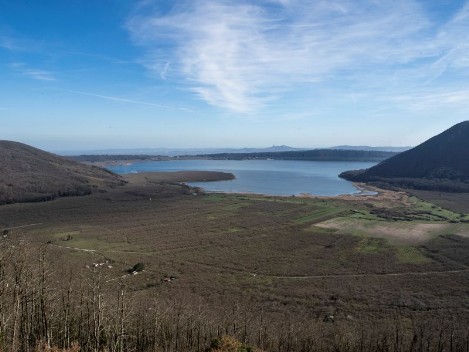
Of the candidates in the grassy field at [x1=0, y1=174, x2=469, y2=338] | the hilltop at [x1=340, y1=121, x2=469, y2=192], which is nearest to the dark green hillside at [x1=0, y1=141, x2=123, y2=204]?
the grassy field at [x1=0, y1=174, x2=469, y2=338]

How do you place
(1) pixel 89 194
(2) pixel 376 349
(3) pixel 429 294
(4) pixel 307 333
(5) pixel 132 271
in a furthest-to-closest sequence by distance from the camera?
(1) pixel 89 194
(5) pixel 132 271
(3) pixel 429 294
(4) pixel 307 333
(2) pixel 376 349

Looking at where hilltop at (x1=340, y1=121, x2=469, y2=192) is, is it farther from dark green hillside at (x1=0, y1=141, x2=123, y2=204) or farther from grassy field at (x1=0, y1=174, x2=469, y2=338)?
dark green hillside at (x1=0, y1=141, x2=123, y2=204)

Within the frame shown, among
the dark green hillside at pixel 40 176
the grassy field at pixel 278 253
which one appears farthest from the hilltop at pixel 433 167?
the dark green hillside at pixel 40 176

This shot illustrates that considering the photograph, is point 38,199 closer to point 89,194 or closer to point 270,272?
point 89,194

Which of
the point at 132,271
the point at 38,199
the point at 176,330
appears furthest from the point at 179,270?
the point at 38,199

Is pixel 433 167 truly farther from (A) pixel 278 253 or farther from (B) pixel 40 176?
(B) pixel 40 176

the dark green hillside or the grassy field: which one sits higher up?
the dark green hillside

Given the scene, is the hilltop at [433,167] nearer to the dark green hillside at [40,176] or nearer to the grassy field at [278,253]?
Answer: the grassy field at [278,253]
